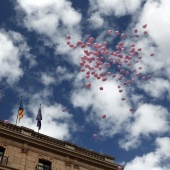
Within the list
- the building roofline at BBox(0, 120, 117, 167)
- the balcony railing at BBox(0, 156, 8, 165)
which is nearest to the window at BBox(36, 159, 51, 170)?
the building roofline at BBox(0, 120, 117, 167)

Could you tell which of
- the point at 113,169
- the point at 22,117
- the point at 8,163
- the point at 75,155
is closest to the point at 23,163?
the point at 8,163

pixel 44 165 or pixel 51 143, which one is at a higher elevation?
pixel 51 143

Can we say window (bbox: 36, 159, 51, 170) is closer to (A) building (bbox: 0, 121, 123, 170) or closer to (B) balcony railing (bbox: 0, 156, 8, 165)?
(A) building (bbox: 0, 121, 123, 170)

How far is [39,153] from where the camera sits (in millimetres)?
29562

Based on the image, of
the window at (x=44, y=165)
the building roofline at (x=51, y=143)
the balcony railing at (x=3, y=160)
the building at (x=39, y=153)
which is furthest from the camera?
the building roofline at (x=51, y=143)

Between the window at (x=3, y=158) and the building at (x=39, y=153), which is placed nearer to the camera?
the window at (x=3, y=158)

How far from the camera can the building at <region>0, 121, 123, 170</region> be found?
2781 centimetres

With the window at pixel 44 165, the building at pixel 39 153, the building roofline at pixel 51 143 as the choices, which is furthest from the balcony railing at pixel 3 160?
the window at pixel 44 165

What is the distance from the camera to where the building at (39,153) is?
27.8 metres

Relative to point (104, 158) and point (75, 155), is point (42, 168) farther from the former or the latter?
point (104, 158)

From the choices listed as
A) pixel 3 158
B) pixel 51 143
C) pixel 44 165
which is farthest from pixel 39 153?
pixel 3 158

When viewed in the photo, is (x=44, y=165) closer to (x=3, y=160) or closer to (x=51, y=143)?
(x=51, y=143)

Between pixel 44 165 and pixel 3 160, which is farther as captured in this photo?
pixel 44 165

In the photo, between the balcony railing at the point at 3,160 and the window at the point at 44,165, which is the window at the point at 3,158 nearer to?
the balcony railing at the point at 3,160
